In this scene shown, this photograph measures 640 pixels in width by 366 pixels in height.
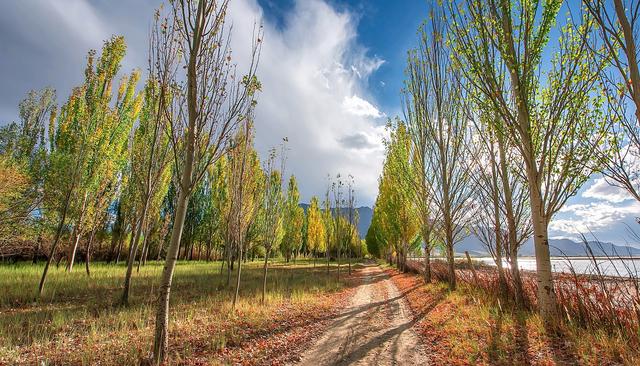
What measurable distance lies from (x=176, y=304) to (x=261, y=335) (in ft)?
12.8

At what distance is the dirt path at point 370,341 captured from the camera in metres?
4.64

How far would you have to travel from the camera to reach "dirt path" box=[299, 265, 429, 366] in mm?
4641

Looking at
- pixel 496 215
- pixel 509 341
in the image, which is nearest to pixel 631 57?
pixel 509 341

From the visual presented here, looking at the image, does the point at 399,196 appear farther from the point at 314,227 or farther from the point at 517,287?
the point at 314,227

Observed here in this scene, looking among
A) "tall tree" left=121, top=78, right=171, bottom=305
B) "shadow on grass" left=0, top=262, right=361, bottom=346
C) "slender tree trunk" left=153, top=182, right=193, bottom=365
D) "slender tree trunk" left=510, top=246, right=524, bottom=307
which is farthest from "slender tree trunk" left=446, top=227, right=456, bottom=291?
"tall tree" left=121, top=78, right=171, bottom=305

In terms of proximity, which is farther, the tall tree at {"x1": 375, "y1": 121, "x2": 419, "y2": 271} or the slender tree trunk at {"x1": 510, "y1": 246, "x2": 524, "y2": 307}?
the tall tree at {"x1": 375, "y1": 121, "x2": 419, "y2": 271}

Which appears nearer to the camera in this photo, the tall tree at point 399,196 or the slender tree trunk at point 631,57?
the slender tree trunk at point 631,57

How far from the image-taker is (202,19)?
454cm

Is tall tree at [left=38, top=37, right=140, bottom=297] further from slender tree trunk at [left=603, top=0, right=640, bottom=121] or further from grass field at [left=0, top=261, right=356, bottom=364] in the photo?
slender tree trunk at [left=603, top=0, right=640, bottom=121]

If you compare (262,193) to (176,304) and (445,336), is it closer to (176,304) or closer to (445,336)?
(176,304)

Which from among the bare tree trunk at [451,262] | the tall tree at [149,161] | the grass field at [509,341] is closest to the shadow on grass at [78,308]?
the tall tree at [149,161]

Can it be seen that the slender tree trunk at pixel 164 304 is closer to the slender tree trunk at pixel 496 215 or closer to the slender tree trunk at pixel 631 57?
the slender tree trunk at pixel 631 57

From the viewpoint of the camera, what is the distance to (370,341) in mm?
5574

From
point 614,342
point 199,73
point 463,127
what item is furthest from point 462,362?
point 463,127
